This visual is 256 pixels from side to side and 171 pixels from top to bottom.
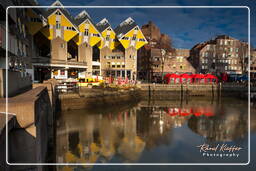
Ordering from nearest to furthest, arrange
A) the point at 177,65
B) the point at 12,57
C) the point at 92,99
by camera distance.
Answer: the point at 12,57 → the point at 92,99 → the point at 177,65

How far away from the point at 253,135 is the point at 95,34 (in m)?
45.5

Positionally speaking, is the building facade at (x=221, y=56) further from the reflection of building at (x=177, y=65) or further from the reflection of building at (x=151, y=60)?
the reflection of building at (x=151, y=60)

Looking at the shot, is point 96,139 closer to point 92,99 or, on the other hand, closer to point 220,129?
point 92,99

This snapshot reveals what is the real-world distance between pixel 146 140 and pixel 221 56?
60.1 meters

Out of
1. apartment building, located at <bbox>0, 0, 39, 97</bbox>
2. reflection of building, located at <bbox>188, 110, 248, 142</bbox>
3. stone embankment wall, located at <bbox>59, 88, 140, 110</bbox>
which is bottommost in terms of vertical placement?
reflection of building, located at <bbox>188, 110, 248, 142</bbox>

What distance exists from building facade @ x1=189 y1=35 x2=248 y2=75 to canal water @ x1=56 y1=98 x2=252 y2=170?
46.3 meters

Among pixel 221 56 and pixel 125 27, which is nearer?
pixel 125 27

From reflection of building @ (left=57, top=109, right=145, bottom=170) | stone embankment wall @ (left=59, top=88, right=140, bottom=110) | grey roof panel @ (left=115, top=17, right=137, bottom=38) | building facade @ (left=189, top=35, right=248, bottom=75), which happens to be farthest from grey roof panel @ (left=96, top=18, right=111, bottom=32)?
reflection of building @ (left=57, top=109, right=145, bottom=170)

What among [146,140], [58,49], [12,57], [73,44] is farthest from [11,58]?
[73,44]

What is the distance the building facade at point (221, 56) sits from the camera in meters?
60.1

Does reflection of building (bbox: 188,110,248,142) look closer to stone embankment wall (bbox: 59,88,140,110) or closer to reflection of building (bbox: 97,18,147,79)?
stone embankment wall (bbox: 59,88,140,110)

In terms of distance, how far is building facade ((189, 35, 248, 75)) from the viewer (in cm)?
6012

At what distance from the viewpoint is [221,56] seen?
61250 mm

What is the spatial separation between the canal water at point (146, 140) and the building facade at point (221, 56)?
46.3m
